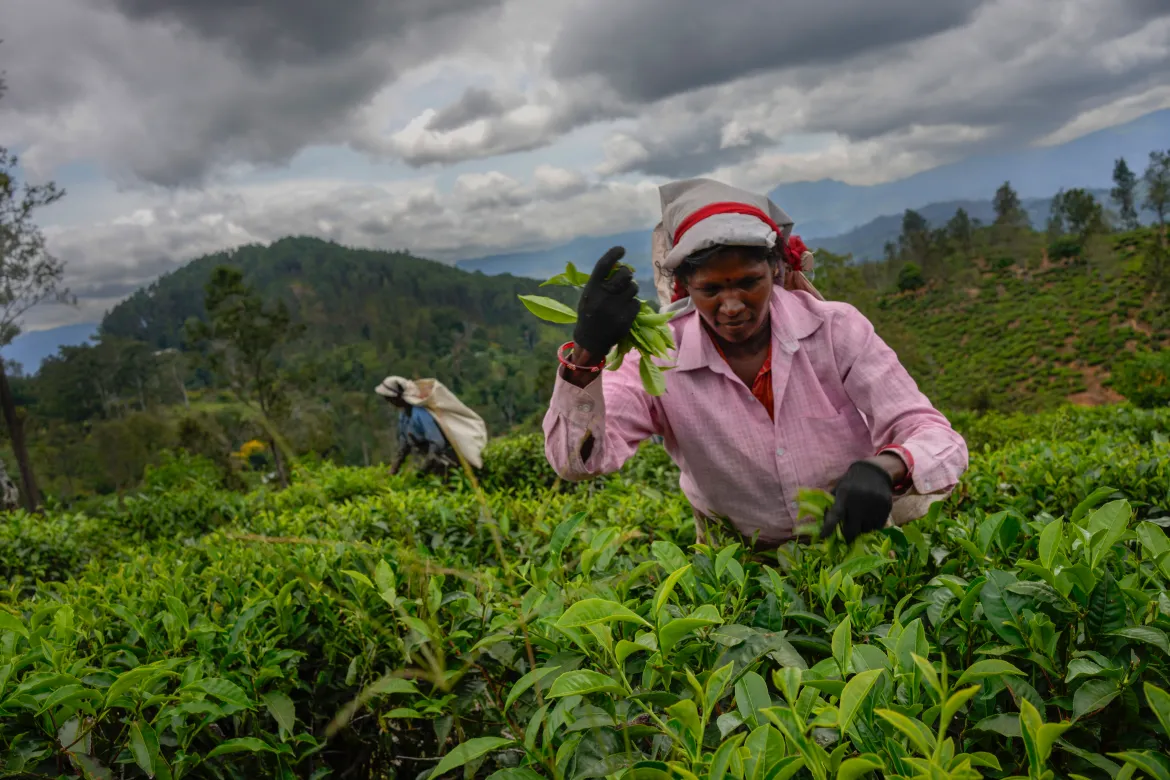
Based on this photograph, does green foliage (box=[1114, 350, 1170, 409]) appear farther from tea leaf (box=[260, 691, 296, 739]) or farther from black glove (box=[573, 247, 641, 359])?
tea leaf (box=[260, 691, 296, 739])

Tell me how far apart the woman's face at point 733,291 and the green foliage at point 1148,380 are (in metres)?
13.1

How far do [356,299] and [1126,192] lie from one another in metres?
103

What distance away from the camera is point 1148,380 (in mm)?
12562

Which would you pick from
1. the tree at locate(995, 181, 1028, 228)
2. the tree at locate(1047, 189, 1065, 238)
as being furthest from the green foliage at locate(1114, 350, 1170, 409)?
the tree at locate(995, 181, 1028, 228)

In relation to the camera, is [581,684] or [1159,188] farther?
[1159,188]

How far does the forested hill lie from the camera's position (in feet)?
336

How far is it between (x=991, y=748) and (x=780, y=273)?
1.47 meters

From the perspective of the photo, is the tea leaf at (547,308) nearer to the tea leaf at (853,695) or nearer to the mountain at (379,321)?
the tea leaf at (853,695)

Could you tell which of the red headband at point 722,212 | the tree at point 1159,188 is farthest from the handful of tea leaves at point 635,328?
the tree at point 1159,188

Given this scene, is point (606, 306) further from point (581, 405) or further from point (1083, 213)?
point (1083, 213)

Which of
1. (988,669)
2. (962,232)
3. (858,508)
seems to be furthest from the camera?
(962,232)

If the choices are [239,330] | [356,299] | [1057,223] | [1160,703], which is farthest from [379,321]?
[1160,703]

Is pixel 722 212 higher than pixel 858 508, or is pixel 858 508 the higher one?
pixel 722 212

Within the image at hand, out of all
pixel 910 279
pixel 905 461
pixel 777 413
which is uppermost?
pixel 910 279
